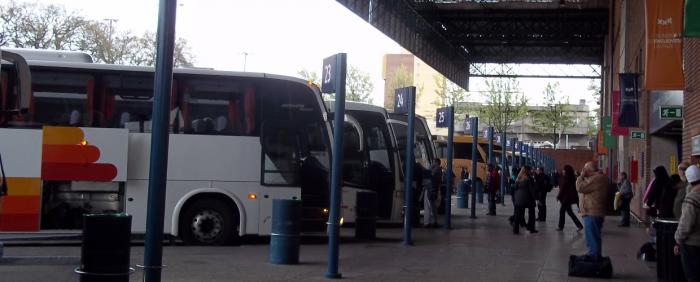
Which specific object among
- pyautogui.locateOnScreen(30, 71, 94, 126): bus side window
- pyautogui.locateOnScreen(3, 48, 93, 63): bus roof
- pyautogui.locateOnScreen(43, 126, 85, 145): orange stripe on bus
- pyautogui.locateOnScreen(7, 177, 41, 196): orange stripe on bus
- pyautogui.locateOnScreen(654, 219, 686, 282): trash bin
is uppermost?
pyautogui.locateOnScreen(3, 48, 93, 63): bus roof

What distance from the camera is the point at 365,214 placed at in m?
18.2

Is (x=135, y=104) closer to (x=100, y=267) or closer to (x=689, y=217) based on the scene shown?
(x=100, y=267)

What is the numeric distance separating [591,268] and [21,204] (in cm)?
965

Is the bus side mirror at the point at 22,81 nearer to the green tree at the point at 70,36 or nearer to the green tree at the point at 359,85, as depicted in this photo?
the green tree at the point at 70,36

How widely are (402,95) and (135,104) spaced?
5552mm

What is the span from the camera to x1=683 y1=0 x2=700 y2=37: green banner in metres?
12.3

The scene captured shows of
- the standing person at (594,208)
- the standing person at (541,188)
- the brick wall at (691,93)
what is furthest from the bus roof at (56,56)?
the standing person at (541,188)

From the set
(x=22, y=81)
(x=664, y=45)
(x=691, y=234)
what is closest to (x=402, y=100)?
(x=664, y=45)

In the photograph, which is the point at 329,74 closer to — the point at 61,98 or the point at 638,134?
the point at 61,98

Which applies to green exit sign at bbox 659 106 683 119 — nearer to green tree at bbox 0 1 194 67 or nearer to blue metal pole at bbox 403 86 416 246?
blue metal pole at bbox 403 86 416 246

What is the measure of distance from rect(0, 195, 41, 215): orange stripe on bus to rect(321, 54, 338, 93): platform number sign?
581 cm

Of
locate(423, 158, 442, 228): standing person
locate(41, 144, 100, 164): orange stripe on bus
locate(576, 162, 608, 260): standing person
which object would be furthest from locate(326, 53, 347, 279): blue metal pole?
locate(423, 158, 442, 228): standing person

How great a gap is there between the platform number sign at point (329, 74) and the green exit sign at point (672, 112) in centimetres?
1081

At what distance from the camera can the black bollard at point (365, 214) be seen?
1795 cm
